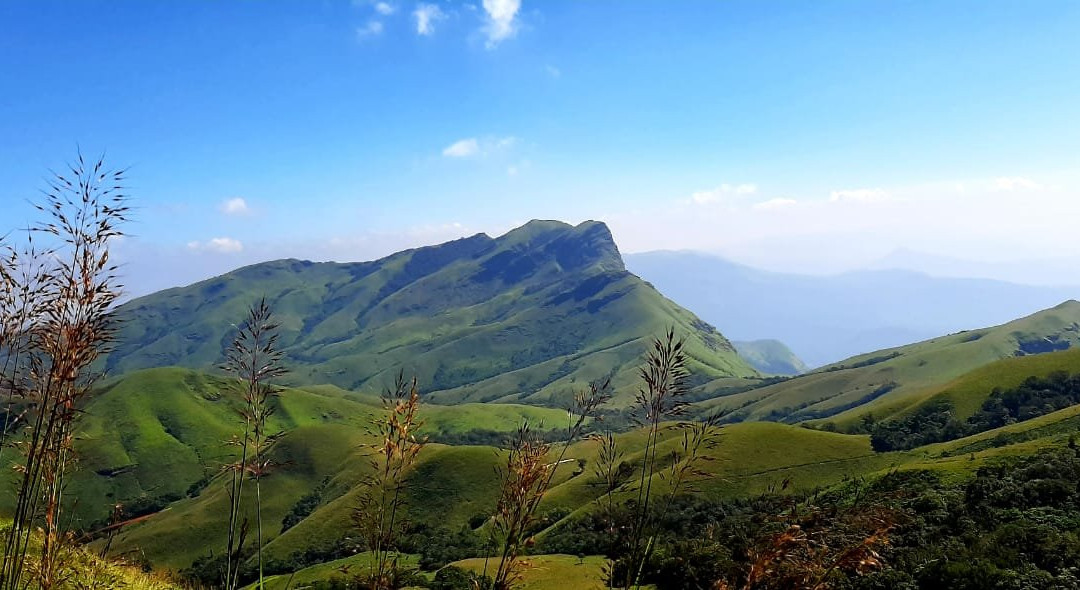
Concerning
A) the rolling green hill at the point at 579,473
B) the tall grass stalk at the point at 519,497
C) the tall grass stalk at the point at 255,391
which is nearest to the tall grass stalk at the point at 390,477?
the tall grass stalk at the point at 519,497

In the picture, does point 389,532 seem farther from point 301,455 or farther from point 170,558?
point 301,455

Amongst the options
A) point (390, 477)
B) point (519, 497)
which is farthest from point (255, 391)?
point (519, 497)

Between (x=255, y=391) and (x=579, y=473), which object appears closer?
(x=255, y=391)

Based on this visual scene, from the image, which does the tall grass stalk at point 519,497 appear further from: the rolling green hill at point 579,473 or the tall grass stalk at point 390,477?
the rolling green hill at point 579,473

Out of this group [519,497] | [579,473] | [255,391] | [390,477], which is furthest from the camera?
[579,473]

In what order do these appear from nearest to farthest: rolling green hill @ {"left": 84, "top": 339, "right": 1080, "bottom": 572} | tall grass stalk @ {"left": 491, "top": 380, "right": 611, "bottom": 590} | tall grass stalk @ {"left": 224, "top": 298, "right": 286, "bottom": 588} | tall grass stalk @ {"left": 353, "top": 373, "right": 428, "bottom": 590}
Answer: tall grass stalk @ {"left": 491, "top": 380, "right": 611, "bottom": 590} → tall grass stalk @ {"left": 353, "top": 373, "right": 428, "bottom": 590} → tall grass stalk @ {"left": 224, "top": 298, "right": 286, "bottom": 588} → rolling green hill @ {"left": 84, "top": 339, "right": 1080, "bottom": 572}

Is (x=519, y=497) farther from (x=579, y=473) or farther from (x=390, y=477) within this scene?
(x=579, y=473)

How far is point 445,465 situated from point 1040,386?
103245mm

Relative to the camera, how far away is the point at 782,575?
4.47 meters

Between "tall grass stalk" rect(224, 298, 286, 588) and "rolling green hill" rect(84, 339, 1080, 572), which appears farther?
"rolling green hill" rect(84, 339, 1080, 572)

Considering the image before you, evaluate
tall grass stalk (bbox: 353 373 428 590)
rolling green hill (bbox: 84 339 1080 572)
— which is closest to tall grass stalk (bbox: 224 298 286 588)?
tall grass stalk (bbox: 353 373 428 590)

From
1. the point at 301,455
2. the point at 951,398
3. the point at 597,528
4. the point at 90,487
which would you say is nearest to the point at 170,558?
the point at 301,455

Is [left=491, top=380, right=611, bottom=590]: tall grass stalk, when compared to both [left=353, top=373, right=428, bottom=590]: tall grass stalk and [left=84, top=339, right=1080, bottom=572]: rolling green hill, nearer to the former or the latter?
[left=353, top=373, right=428, bottom=590]: tall grass stalk

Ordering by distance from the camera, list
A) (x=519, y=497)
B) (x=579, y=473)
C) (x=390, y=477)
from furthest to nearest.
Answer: (x=579, y=473) → (x=390, y=477) → (x=519, y=497)
